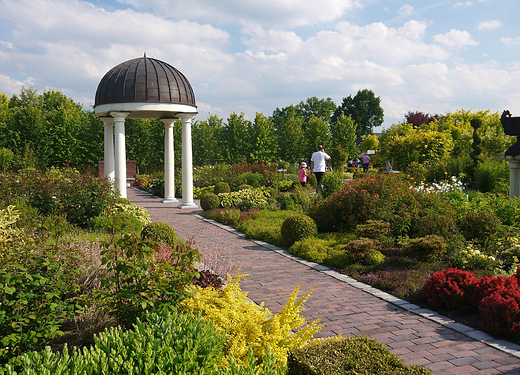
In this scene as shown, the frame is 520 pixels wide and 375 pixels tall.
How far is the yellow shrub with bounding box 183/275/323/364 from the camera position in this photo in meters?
3.75

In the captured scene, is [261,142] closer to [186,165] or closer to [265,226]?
[186,165]

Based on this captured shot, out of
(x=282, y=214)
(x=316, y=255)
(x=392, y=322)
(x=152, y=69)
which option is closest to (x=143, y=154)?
(x=152, y=69)

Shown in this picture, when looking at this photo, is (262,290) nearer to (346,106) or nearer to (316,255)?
(316,255)

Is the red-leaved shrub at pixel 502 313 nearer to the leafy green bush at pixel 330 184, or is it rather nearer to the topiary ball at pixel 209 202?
the leafy green bush at pixel 330 184

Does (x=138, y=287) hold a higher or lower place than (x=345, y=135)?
lower

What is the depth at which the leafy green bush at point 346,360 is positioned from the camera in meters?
3.07

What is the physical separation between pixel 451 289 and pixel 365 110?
6760 cm

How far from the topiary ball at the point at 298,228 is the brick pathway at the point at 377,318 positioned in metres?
0.54

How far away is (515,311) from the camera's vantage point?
188 inches

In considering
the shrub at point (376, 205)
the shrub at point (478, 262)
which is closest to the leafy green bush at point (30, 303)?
the shrub at point (478, 262)

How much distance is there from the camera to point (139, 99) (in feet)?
51.2

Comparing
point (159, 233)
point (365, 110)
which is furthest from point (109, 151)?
point (365, 110)

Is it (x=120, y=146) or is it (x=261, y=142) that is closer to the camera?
(x=120, y=146)

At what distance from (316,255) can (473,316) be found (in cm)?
350
